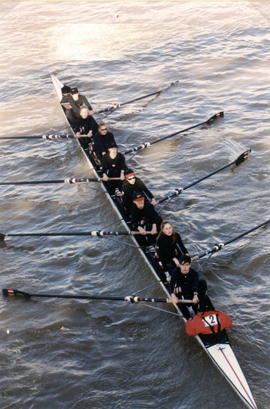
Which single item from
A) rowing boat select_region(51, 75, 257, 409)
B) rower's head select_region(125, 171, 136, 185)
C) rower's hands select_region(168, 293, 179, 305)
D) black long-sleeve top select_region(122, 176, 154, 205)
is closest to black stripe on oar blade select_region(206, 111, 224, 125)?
black long-sleeve top select_region(122, 176, 154, 205)

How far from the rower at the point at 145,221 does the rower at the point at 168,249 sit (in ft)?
2.72

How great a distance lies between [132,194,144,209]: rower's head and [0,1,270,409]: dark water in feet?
4.69

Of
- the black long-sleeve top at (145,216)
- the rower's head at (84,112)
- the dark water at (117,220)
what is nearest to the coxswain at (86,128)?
the rower's head at (84,112)

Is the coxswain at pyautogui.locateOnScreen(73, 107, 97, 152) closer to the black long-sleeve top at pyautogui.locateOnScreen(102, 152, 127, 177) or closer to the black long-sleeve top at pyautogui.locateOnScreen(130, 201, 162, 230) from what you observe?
the black long-sleeve top at pyautogui.locateOnScreen(102, 152, 127, 177)

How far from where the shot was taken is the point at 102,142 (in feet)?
51.9

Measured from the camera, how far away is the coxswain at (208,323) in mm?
9891

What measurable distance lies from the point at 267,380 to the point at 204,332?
54.6 inches

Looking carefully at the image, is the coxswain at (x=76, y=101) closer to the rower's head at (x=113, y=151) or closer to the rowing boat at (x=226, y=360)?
the rower's head at (x=113, y=151)

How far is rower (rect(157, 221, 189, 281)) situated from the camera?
11117 mm

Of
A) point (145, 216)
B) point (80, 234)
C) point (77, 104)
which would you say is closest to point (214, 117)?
point (77, 104)

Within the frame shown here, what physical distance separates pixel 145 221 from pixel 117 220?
2.19m

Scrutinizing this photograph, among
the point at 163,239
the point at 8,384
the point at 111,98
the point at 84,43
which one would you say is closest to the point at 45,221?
the point at 163,239

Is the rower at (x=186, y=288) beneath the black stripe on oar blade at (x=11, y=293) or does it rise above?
above

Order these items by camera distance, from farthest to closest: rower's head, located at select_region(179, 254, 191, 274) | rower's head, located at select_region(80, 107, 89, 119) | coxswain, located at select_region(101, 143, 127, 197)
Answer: rower's head, located at select_region(80, 107, 89, 119) → coxswain, located at select_region(101, 143, 127, 197) → rower's head, located at select_region(179, 254, 191, 274)
